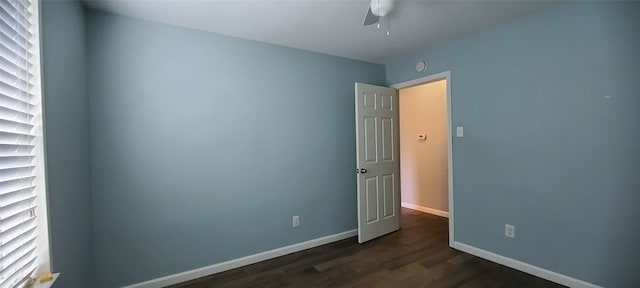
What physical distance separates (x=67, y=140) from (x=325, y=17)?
2.01 metres

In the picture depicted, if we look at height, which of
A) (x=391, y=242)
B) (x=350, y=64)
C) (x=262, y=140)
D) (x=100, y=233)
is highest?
(x=350, y=64)

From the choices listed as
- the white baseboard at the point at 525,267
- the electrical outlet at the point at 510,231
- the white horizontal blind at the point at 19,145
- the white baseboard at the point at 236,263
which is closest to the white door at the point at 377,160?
the white baseboard at the point at 236,263

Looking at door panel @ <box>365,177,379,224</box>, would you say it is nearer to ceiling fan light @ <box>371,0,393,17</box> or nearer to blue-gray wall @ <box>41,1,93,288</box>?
ceiling fan light @ <box>371,0,393,17</box>

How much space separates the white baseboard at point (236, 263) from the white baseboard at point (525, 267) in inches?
53.8

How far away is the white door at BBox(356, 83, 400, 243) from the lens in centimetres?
315

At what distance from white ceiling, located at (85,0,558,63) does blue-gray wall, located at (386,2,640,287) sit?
12.6 inches

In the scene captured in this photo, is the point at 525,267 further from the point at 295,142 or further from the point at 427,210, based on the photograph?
the point at 295,142

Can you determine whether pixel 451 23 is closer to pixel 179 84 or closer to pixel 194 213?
pixel 179 84

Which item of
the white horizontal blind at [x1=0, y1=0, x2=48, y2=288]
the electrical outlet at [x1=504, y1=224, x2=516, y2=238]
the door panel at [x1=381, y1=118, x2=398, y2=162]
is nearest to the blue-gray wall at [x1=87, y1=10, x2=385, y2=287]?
the door panel at [x1=381, y1=118, x2=398, y2=162]

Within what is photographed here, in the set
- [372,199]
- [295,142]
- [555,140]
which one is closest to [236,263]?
[295,142]

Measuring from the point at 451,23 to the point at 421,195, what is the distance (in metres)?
3.01

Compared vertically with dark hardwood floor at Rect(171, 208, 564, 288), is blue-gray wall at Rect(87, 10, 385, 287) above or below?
above

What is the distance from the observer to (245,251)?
8.68 ft

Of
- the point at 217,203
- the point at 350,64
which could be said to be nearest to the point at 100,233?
the point at 217,203
